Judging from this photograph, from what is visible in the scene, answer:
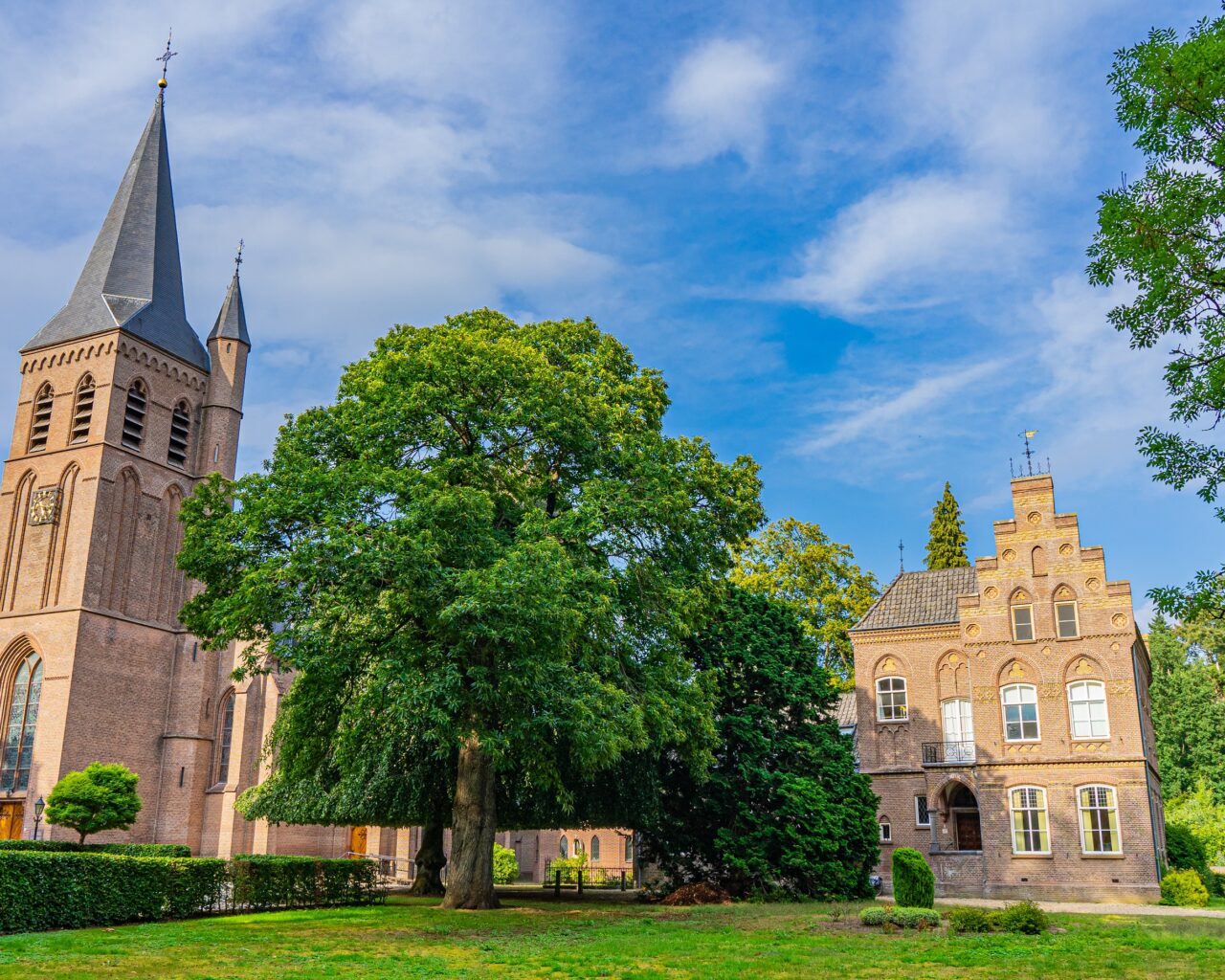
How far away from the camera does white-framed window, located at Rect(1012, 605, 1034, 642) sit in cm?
3466

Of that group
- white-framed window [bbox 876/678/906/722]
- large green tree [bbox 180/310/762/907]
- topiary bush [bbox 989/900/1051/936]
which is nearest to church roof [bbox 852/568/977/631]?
white-framed window [bbox 876/678/906/722]

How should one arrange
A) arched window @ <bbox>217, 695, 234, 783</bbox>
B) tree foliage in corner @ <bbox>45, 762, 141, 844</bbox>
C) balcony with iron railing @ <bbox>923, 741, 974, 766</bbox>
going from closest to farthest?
balcony with iron railing @ <bbox>923, 741, 974, 766</bbox>, tree foliage in corner @ <bbox>45, 762, 141, 844</bbox>, arched window @ <bbox>217, 695, 234, 783</bbox>

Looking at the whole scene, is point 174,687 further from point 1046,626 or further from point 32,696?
point 1046,626

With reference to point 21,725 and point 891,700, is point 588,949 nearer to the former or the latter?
point 891,700

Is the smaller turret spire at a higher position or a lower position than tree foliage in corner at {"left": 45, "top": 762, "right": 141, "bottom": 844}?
higher

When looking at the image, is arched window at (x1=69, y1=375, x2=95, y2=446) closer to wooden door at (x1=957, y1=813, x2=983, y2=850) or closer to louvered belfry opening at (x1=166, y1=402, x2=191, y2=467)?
louvered belfry opening at (x1=166, y1=402, x2=191, y2=467)

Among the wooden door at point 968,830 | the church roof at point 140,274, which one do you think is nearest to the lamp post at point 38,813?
the church roof at point 140,274

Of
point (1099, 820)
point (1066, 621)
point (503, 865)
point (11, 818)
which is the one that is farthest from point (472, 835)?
point (11, 818)

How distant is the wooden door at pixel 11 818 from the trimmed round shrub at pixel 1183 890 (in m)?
43.1

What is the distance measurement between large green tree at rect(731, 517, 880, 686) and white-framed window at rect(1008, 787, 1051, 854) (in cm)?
1334

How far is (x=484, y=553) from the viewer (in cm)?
1925

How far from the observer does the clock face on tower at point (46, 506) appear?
47594mm

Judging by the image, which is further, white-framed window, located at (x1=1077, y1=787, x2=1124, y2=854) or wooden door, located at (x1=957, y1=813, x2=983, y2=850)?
wooden door, located at (x1=957, y1=813, x2=983, y2=850)

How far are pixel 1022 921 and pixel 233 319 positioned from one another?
164 ft
